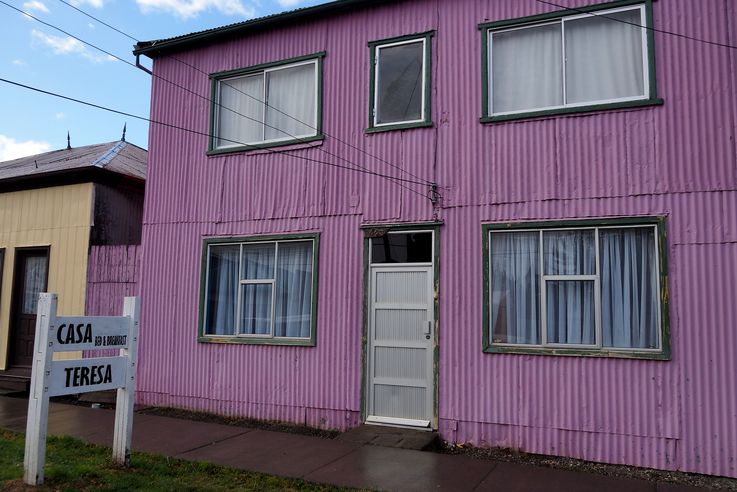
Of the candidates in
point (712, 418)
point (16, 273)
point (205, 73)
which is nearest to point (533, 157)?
point (712, 418)

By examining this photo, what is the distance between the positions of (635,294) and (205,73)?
24.5ft

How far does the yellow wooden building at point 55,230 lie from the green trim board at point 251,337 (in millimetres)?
2921

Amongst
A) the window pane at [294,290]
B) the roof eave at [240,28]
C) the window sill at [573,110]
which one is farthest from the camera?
the roof eave at [240,28]

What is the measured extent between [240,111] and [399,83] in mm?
2831

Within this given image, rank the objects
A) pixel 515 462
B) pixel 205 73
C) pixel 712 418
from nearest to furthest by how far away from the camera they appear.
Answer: pixel 712 418 < pixel 515 462 < pixel 205 73

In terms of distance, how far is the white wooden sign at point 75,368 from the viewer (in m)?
5.52

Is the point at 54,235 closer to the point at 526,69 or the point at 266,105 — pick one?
the point at 266,105

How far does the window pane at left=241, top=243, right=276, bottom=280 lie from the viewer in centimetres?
924

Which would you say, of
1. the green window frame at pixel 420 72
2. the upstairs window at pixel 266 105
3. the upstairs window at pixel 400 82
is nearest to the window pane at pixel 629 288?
the green window frame at pixel 420 72

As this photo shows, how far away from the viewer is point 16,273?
39.7ft

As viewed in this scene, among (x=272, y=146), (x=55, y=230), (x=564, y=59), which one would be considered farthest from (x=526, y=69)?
(x=55, y=230)

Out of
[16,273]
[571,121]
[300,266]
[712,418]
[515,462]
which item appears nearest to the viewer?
[712,418]

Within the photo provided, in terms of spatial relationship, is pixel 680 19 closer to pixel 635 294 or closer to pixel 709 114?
pixel 709 114

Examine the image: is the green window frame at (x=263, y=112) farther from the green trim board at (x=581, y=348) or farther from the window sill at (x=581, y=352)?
the window sill at (x=581, y=352)
